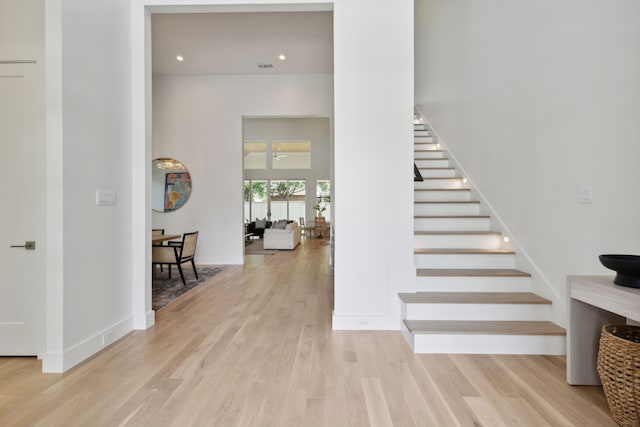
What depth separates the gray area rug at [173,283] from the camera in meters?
4.00

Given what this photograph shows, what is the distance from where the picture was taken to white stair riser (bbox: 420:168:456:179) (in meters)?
4.79

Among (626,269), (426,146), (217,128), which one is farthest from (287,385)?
(217,128)

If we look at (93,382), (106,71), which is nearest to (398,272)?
(93,382)

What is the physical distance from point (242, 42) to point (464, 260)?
4.66m

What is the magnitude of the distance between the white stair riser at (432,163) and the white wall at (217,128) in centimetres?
238

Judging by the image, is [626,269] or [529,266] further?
[529,266]

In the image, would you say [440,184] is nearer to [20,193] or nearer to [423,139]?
[423,139]

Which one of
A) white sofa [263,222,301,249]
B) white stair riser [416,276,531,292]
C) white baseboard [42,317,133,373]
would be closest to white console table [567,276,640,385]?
white stair riser [416,276,531,292]

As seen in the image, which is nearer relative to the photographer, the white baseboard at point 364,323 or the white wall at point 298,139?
the white baseboard at point 364,323

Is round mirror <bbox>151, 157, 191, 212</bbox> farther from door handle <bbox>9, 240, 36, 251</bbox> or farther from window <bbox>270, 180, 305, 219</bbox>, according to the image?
window <bbox>270, 180, 305, 219</bbox>

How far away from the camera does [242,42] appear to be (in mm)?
5203

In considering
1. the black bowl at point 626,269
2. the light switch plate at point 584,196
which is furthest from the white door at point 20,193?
the light switch plate at point 584,196

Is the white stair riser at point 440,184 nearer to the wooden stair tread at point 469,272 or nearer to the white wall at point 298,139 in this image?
the wooden stair tread at point 469,272

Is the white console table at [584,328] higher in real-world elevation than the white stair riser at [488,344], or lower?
higher
